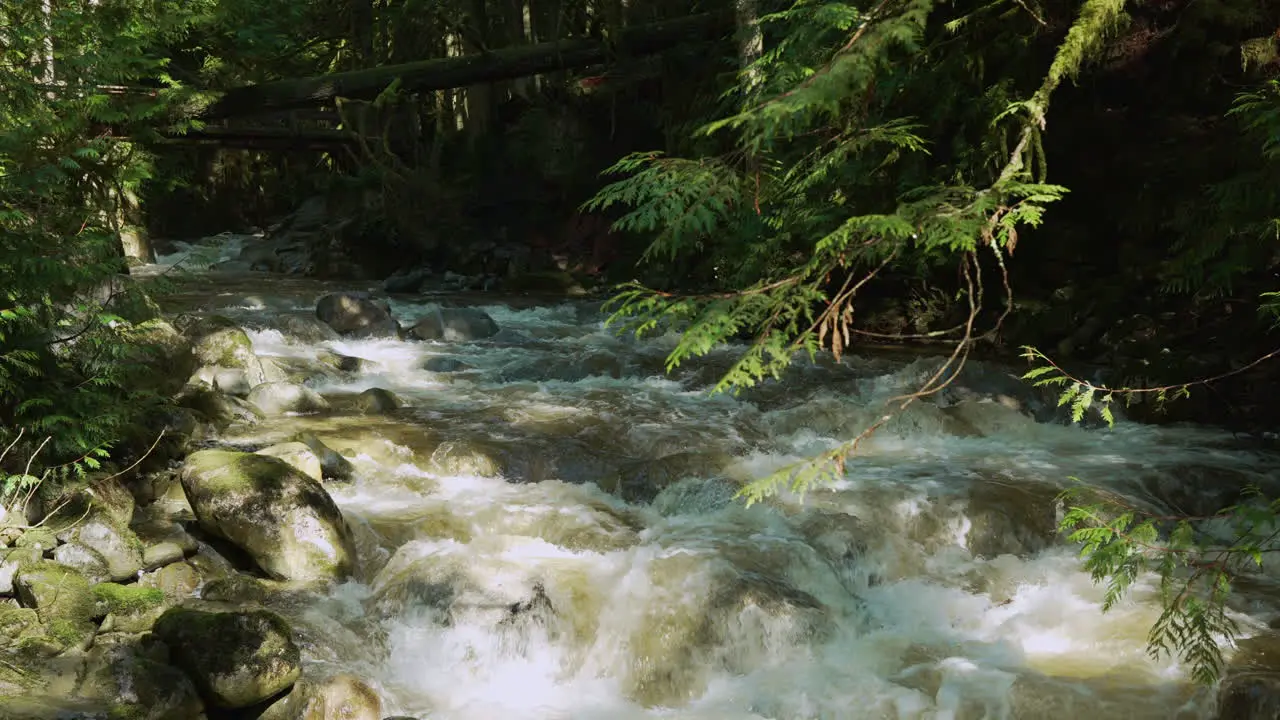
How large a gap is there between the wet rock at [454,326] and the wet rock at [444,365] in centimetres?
179

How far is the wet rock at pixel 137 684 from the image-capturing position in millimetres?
4270

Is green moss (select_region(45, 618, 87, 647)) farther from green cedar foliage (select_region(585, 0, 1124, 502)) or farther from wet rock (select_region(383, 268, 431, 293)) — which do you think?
wet rock (select_region(383, 268, 431, 293))

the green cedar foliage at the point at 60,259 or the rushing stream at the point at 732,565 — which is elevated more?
the green cedar foliage at the point at 60,259

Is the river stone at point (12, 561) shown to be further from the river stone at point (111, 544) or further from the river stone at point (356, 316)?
the river stone at point (356, 316)

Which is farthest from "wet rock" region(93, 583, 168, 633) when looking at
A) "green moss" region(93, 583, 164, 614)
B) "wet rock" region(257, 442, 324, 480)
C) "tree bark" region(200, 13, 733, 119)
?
"tree bark" region(200, 13, 733, 119)

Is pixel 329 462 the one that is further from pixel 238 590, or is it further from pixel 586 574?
pixel 586 574

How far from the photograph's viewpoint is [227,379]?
9336 mm

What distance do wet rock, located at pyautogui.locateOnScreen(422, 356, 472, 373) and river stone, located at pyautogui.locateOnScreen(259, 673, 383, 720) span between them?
271 inches

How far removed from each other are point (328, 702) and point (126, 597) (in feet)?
4.13

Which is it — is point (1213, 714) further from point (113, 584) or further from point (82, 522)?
point (82, 522)

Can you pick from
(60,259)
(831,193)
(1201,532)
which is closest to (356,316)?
(60,259)

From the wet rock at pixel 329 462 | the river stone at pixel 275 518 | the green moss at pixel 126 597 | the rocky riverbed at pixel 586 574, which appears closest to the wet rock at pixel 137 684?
the rocky riverbed at pixel 586 574

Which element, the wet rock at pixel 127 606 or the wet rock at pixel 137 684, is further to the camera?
the wet rock at pixel 127 606

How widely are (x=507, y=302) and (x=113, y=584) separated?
503 inches
